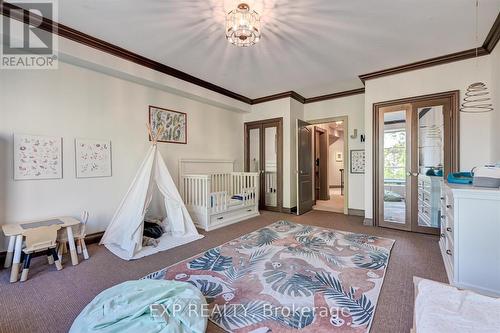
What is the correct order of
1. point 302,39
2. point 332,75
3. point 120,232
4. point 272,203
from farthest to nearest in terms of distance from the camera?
point 272,203
point 332,75
point 120,232
point 302,39

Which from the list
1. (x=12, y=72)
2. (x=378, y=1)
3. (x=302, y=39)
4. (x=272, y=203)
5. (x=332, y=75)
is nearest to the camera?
(x=378, y=1)

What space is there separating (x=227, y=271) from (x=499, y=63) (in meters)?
4.17

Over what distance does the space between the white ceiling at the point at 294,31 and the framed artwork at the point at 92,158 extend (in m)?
1.45

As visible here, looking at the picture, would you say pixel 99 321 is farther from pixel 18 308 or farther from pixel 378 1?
pixel 378 1

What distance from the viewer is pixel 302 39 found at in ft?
9.77

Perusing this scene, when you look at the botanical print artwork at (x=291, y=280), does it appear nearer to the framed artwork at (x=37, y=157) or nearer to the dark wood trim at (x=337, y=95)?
the framed artwork at (x=37, y=157)

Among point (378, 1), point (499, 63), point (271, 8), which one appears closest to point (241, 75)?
point (271, 8)

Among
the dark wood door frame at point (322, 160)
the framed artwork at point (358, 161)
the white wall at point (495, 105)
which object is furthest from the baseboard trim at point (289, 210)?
the white wall at point (495, 105)

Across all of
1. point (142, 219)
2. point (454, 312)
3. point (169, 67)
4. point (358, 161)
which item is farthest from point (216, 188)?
point (454, 312)

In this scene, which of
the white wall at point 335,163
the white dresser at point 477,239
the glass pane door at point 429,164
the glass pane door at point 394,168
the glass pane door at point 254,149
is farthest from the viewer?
the white wall at point 335,163

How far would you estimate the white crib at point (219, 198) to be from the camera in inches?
159

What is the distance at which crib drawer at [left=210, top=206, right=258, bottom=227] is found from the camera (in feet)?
13.7

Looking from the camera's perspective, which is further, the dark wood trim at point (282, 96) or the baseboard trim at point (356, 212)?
the dark wood trim at point (282, 96)

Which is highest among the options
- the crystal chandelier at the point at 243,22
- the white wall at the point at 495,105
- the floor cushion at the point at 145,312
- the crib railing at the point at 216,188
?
the crystal chandelier at the point at 243,22
